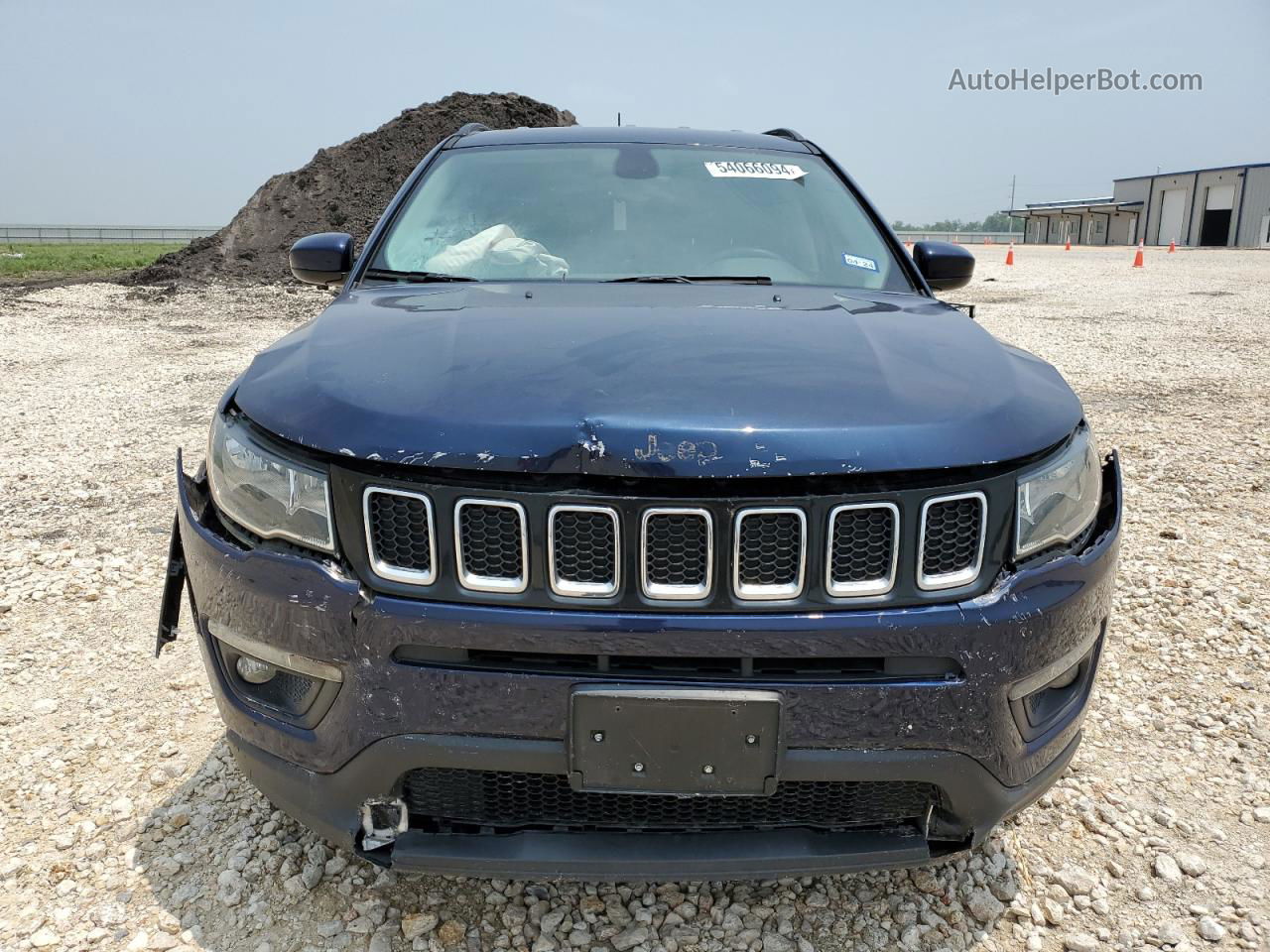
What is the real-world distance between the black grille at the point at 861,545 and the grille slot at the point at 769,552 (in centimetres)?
6

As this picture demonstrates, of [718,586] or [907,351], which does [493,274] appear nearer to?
[907,351]

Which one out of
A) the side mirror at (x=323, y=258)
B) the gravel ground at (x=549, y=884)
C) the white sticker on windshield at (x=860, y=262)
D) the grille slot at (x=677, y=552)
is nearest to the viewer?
the grille slot at (x=677, y=552)

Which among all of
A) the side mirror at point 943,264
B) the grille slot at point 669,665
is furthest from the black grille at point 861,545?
the side mirror at point 943,264

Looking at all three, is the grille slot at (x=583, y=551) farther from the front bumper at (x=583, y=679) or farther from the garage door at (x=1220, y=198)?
the garage door at (x=1220, y=198)

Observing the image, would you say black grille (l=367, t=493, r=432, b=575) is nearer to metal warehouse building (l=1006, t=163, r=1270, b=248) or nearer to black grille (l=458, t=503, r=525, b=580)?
black grille (l=458, t=503, r=525, b=580)

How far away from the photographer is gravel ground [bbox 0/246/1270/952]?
1968 mm

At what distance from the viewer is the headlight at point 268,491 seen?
62.7 inches

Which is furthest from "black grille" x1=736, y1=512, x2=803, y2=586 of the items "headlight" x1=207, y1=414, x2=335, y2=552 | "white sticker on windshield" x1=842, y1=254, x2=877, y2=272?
"white sticker on windshield" x1=842, y1=254, x2=877, y2=272

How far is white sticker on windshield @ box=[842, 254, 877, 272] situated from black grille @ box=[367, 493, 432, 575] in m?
1.70

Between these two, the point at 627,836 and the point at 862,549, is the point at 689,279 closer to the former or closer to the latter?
the point at 862,549

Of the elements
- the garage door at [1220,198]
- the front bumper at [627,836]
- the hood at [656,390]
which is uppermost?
the garage door at [1220,198]

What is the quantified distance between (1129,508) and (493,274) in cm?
362

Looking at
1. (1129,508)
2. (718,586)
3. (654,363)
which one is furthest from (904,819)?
(1129,508)

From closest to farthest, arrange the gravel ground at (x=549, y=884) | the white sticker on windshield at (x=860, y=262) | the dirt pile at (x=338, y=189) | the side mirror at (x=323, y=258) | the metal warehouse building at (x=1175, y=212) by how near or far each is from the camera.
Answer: the gravel ground at (x=549, y=884)
the white sticker on windshield at (x=860, y=262)
the side mirror at (x=323, y=258)
the dirt pile at (x=338, y=189)
the metal warehouse building at (x=1175, y=212)
